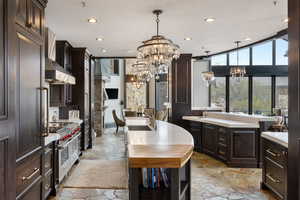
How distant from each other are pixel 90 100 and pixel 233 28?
450cm

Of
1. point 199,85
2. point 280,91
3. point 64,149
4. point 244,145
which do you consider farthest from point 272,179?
point 280,91

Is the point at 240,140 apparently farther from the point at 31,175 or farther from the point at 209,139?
the point at 31,175

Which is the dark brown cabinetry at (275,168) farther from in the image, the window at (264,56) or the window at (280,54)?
the window at (280,54)

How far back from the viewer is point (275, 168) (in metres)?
3.32

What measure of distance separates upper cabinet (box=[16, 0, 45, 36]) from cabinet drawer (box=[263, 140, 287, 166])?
3.23m

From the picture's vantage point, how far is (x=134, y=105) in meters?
13.6

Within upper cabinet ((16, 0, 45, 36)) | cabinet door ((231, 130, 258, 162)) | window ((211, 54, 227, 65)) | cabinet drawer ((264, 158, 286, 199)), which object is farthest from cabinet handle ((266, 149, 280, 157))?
window ((211, 54, 227, 65))

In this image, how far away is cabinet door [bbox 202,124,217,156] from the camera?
5640 mm

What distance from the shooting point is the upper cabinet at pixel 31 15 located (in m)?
1.88

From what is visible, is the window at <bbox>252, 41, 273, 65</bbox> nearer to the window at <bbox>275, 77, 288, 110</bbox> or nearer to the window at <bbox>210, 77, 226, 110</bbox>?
the window at <bbox>275, 77, 288, 110</bbox>

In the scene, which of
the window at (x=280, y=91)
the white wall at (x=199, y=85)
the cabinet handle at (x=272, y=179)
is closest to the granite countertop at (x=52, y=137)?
the cabinet handle at (x=272, y=179)

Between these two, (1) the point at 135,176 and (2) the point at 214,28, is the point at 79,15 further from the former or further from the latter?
(1) the point at 135,176

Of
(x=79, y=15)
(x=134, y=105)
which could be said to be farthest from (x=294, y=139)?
(x=134, y=105)

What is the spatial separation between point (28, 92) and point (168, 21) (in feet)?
9.27
